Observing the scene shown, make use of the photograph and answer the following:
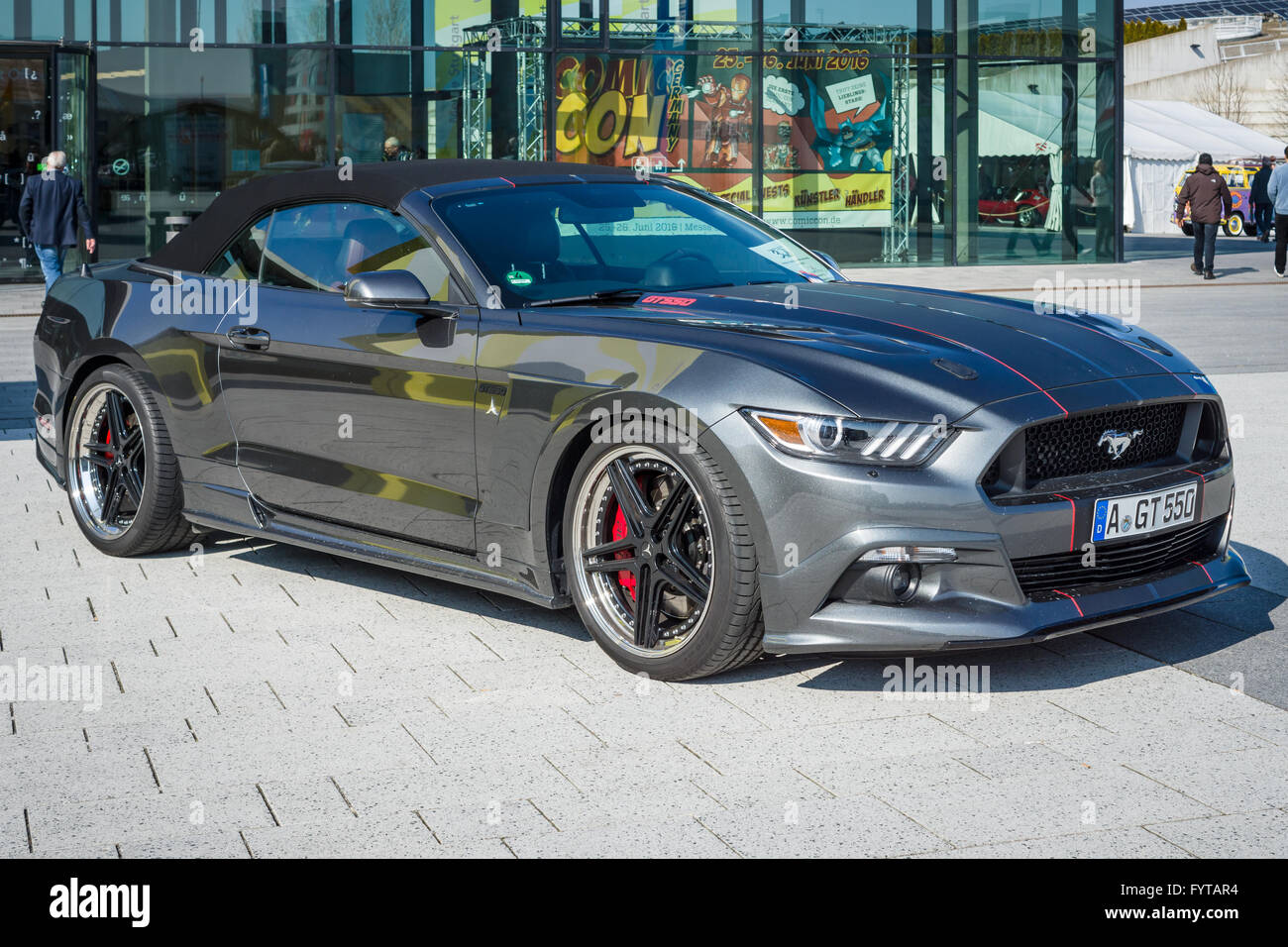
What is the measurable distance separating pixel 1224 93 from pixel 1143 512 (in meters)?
71.9

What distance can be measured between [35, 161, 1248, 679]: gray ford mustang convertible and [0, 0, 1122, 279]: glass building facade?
16067 millimetres

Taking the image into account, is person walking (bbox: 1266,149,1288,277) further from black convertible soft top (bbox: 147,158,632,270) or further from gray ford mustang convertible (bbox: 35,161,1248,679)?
black convertible soft top (bbox: 147,158,632,270)

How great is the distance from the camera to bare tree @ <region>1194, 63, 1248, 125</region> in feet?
228

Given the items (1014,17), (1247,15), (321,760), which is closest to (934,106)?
(1014,17)

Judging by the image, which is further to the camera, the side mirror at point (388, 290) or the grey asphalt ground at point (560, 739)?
the side mirror at point (388, 290)

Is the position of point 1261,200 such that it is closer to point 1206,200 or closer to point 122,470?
point 1206,200

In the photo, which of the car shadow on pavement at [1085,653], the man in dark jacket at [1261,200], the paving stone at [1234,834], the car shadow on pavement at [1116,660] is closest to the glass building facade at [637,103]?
the man in dark jacket at [1261,200]

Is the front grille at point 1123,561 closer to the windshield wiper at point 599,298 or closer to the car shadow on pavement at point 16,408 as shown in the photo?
the windshield wiper at point 599,298

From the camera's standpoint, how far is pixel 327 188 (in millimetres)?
5781

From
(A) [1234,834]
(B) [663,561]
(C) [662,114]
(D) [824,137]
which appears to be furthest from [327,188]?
(D) [824,137]

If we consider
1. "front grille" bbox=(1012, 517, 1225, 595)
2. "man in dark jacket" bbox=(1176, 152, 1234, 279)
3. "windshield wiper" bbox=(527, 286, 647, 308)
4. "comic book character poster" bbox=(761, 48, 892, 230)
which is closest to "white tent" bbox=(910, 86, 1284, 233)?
"comic book character poster" bbox=(761, 48, 892, 230)

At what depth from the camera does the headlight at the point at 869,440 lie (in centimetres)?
420

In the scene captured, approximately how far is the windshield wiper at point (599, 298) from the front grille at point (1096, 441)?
1405 millimetres

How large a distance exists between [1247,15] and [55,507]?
80.6m
